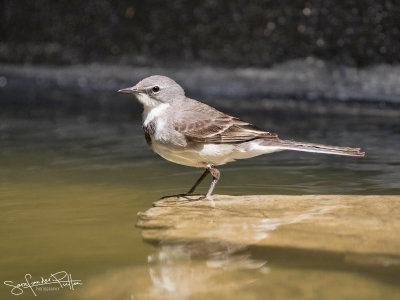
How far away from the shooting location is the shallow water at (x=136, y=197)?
100 inches

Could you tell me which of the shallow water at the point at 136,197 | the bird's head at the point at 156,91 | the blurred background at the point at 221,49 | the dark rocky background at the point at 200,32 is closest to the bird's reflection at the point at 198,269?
the shallow water at the point at 136,197

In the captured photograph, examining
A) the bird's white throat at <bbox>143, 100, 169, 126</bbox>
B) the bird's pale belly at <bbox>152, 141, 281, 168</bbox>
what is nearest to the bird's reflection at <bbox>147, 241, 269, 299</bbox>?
the bird's pale belly at <bbox>152, 141, 281, 168</bbox>

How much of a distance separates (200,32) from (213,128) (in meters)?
4.70

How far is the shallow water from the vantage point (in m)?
2.54

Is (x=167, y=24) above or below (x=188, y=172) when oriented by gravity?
above

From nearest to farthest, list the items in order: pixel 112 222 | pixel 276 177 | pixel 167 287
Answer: pixel 167 287 < pixel 112 222 < pixel 276 177

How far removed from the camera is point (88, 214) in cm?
371

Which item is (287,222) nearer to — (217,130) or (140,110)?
(217,130)

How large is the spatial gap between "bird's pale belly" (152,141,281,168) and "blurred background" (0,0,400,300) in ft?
0.88

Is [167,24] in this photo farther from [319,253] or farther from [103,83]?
[319,253]

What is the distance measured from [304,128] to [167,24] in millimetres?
3071

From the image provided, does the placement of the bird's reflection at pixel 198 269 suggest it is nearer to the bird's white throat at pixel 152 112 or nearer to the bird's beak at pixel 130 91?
the bird's white throat at pixel 152 112

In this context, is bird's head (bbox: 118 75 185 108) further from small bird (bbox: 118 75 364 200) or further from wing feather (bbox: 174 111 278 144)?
wing feather (bbox: 174 111 278 144)

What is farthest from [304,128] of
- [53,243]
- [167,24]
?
[53,243]
